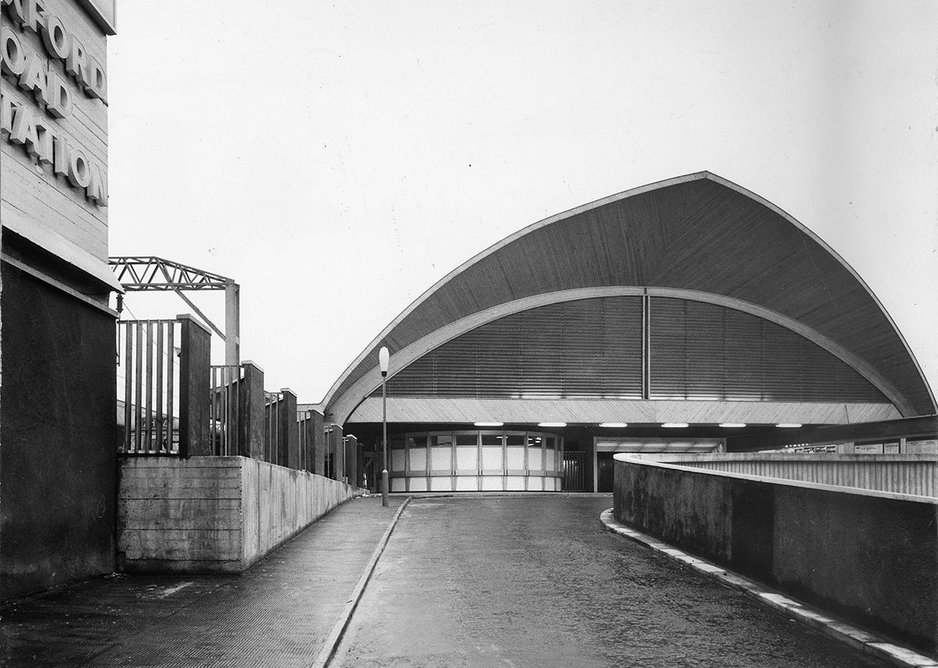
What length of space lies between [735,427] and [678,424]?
11.5 ft

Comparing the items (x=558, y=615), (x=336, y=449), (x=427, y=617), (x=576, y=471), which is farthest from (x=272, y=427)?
(x=576, y=471)

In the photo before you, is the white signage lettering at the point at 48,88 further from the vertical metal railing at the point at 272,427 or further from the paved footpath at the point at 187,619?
the paved footpath at the point at 187,619

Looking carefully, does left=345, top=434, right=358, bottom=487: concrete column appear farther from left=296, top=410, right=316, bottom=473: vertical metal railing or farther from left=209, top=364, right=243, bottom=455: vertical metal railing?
left=209, top=364, right=243, bottom=455: vertical metal railing

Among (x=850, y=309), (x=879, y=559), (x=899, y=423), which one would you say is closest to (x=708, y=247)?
(x=850, y=309)

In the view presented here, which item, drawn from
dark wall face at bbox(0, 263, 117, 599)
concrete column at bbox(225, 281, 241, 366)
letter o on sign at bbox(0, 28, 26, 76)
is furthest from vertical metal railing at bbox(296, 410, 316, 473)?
concrete column at bbox(225, 281, 241, 366)

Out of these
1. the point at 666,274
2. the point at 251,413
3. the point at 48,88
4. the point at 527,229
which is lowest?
the point at 251,413

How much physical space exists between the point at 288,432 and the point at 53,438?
6003 mm

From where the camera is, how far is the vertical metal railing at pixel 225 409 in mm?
12320

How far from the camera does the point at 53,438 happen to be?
9961 millimetres

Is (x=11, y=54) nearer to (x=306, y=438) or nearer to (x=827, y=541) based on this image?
(x=827, y=541)

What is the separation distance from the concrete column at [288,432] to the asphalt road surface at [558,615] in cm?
254

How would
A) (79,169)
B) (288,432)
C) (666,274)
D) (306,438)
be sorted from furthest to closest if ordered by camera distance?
1. (666,274)
2. (306,438)
3. (288,432)
4. (79,169)

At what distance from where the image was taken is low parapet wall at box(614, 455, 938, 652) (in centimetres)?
721

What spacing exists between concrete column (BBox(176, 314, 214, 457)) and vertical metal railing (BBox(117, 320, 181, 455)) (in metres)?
0.24
